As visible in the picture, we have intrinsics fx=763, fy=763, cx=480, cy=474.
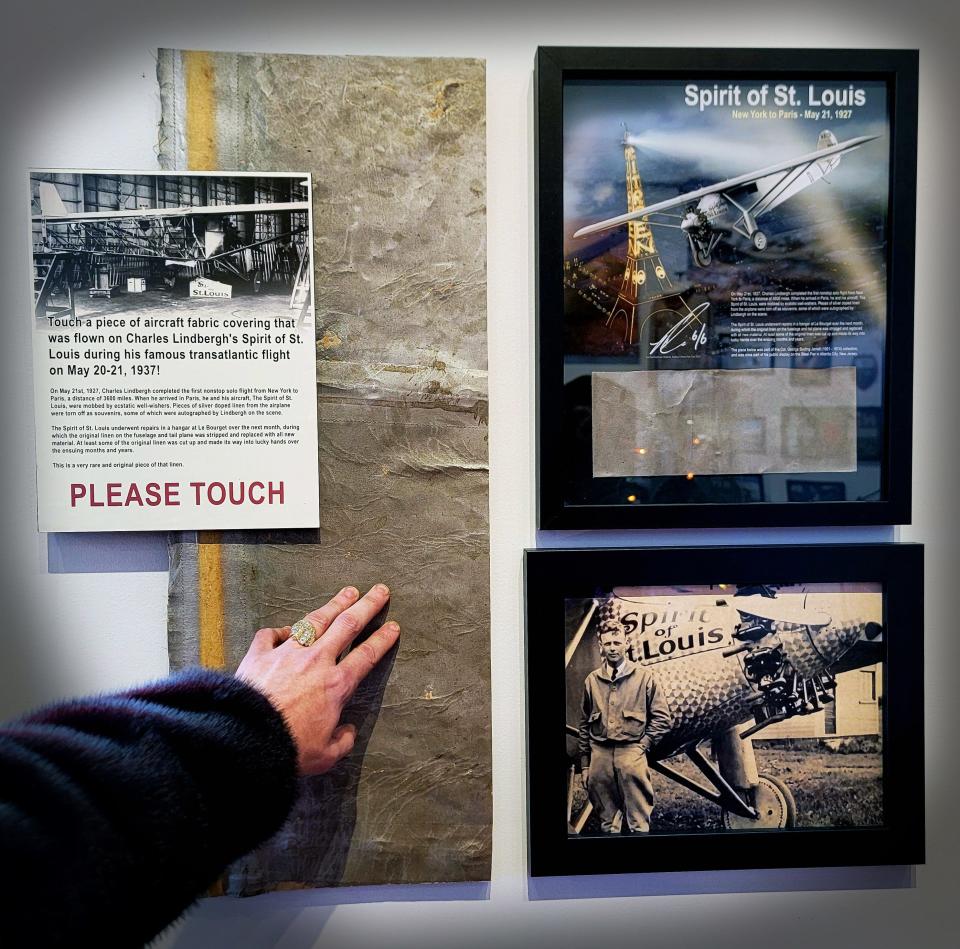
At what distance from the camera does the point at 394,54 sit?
29.5 inches

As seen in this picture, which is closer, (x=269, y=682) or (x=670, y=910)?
(x=269, y=682)

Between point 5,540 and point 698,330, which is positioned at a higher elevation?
point 698,330

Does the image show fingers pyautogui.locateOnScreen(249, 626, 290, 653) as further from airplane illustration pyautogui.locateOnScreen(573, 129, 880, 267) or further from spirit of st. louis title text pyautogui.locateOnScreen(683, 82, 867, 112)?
spirit of st. louis title text pyautogui.locateOnScreen(683, 82, 867, 112)

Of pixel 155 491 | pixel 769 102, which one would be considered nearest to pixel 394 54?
pixel 769 102

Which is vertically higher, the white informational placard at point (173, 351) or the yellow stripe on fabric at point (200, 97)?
the yellow stripe on fabric at point (200, 97)

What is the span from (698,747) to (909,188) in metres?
0.60

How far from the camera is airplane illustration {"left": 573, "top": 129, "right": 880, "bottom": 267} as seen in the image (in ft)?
2.46

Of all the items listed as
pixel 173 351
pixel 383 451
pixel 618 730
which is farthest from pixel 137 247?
pixel 618 730

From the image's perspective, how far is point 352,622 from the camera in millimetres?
742

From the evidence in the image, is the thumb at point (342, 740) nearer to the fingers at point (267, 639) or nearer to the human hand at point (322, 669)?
the human hand at point (322, 669)

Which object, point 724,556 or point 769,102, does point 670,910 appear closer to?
point 724,556

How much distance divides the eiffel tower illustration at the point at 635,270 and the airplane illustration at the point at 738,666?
0.92 feet

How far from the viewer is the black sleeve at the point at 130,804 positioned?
45 cm

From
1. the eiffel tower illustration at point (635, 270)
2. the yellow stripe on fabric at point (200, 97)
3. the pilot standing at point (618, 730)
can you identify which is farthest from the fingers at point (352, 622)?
the yellow stripe on fabric at point (200, 97)
